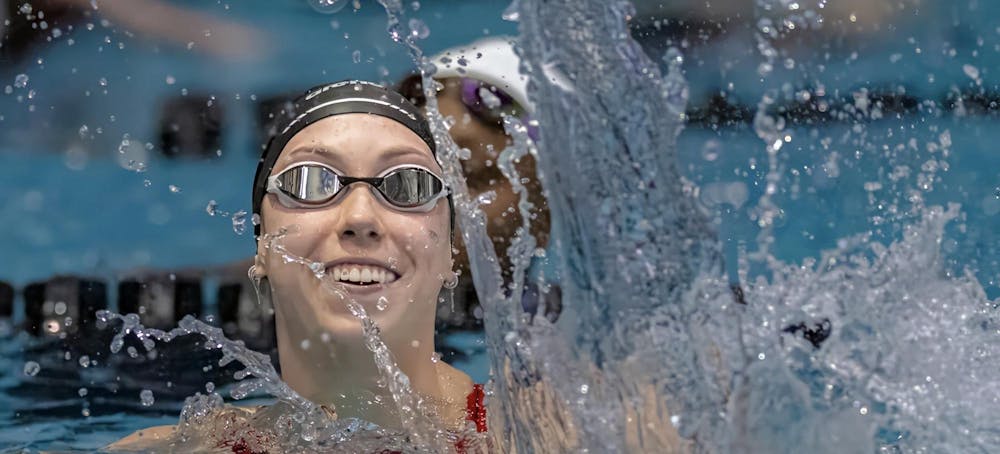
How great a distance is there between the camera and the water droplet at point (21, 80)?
413 centimetres

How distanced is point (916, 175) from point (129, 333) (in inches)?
136

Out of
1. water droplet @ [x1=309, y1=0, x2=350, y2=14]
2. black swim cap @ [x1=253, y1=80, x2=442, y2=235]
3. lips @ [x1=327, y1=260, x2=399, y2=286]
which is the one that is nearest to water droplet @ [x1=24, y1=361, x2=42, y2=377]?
water droplet @ [x1=309, y1=0, x2=350, y2=14]

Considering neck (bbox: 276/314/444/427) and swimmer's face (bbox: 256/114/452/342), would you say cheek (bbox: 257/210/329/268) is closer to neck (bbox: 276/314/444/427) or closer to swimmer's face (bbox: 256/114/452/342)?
swimmer's face (bbox: 256/114/452/342)

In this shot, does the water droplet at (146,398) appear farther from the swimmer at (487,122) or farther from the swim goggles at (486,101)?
the swim goggles at (486,101)

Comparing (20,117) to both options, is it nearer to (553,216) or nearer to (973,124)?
(553,216)

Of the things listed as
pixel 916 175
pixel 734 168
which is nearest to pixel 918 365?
pixel 734 168

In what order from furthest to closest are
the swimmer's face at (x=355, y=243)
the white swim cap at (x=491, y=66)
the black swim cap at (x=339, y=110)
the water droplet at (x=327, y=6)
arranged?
the water droplet at (x=327, y=6)
the white swim cap at (x=491, y=66)
the black swim cap at (x=339, y=110)
the swimmer's face at (x=355, y=243)

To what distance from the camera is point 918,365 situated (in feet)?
6.07

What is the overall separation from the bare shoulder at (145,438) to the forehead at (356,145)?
1.84 ft

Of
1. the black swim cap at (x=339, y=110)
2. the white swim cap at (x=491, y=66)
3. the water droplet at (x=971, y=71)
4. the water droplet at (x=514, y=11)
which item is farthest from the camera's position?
the water droplet at (x=971, y=71)

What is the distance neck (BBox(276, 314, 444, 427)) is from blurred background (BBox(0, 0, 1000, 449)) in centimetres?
227

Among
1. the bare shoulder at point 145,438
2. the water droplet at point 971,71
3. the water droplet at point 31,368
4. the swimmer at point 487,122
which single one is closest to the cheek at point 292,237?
the bare shoulder at point 145,438

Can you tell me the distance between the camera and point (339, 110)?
182cm

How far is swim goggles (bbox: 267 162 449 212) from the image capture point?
172 centimetres
